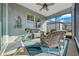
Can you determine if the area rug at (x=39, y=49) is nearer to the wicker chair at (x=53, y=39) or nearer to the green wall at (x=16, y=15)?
the wicker chair at (x=53, y=39)

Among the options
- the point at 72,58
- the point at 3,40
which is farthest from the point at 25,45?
the point at 72,58

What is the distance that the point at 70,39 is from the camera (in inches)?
261

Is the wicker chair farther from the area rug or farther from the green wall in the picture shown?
the green wall

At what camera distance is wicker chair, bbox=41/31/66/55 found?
596 centimetres

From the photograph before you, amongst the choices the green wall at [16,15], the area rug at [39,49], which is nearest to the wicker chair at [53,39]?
the area rug at [39,49]

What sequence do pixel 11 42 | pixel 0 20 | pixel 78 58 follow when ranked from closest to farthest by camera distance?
pixel 78 58, pixel 0 20, pixel 11 42

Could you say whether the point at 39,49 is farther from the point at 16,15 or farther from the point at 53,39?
the point at 16,15

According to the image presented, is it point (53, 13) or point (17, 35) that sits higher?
point (53, 13)

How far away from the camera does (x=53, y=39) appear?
600cm

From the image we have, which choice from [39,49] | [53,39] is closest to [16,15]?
[39,49]

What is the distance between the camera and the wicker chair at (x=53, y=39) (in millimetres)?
5957

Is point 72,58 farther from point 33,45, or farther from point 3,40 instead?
point 3,40

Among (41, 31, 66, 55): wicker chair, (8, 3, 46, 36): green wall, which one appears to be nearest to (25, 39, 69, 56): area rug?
(41, 31, 66, 55): wicker chair

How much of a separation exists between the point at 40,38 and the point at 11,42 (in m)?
1.30
